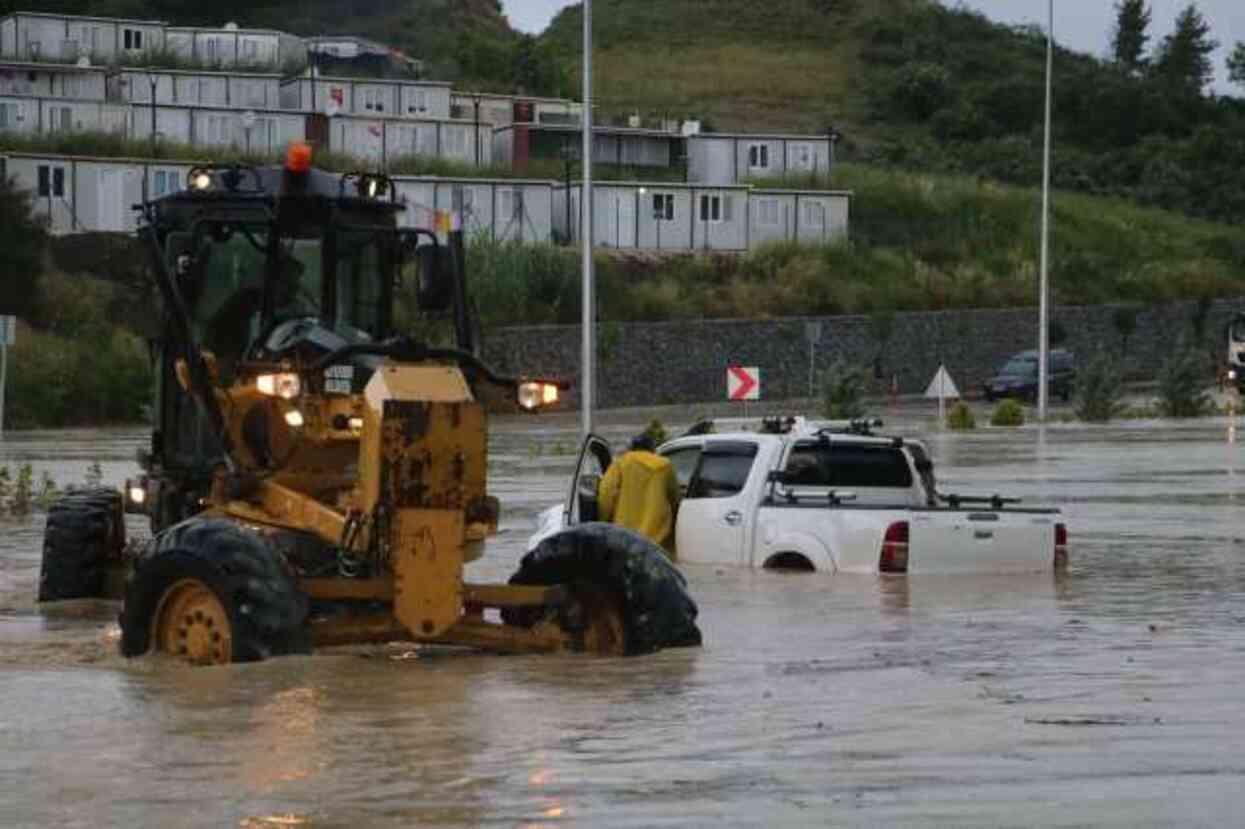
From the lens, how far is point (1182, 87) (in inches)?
6299

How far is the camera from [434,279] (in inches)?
641

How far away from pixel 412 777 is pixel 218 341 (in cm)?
558

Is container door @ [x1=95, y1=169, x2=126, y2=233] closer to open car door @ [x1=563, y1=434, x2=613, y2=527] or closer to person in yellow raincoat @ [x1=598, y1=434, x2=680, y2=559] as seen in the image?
open car door @ [x1=563, y1=434, x2=613, y2=527]

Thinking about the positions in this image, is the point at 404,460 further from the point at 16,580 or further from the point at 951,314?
the point at 951,314

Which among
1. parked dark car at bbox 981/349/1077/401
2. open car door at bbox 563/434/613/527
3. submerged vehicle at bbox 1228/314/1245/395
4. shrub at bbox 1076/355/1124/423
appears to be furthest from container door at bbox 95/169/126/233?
open car door at bbox 563/434/613/527

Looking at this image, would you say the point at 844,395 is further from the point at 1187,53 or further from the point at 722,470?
the point at 1187,53

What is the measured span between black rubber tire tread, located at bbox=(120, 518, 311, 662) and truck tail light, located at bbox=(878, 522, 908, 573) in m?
7.78

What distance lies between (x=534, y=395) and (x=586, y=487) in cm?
738

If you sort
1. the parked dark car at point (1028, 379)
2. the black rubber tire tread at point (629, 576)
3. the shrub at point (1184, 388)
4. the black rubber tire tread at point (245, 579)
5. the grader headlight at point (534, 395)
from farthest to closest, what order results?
the parked dark car at point (1028, 379)
the shrub at point (1184, 388)
the grader headlight at point (534, 395)
the black rubber tire tread at point (629, 576)
the black rubber tire tread at point (245, 579)

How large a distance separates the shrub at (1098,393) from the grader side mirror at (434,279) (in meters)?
51.0

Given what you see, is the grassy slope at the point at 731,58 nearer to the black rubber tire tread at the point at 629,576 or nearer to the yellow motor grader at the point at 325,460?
the yellow motor grader at the point at 325,460

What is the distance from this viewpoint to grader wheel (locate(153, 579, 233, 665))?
15.0m

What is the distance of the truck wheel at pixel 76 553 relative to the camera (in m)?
19.5

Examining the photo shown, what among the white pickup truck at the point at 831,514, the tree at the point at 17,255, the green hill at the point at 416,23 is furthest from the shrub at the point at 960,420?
the green hill at the point at 416,23
